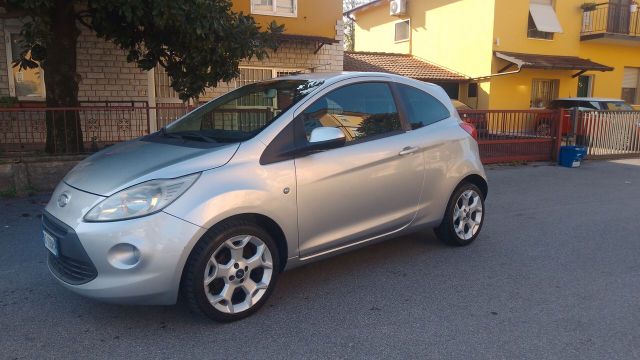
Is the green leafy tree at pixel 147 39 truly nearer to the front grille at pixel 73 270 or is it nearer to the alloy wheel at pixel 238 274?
the front grille at pixel 73 270

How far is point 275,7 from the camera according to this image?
13008 millimetres

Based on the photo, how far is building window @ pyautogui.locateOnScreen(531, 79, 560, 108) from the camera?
2031 cm

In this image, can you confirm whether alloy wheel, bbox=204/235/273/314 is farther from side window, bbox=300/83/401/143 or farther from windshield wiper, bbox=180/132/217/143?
side window, bbox=300/83/401/143

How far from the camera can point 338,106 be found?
399 cm

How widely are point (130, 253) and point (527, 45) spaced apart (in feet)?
64.7

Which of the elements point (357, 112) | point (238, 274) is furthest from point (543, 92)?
point (238, 274)

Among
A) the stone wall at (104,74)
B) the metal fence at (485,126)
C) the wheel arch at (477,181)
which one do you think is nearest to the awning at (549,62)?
the metal fence at (485,126)

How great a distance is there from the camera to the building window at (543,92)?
2031 cm

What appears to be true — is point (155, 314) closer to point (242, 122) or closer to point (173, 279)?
point (173, 279)

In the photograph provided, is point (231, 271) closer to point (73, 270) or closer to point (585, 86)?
point (73, 270)

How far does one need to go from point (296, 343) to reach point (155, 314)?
3.55 ft

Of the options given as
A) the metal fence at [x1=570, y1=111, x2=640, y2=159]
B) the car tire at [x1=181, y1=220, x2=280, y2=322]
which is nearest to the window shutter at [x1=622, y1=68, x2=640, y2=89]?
the metal fence at [x1=570, y1=111, x2=640, y2=159]

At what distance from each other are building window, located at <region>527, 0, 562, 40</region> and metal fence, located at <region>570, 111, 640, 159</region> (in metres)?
7.09

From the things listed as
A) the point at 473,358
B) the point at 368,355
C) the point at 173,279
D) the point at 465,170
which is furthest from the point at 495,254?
the point at 173,279
